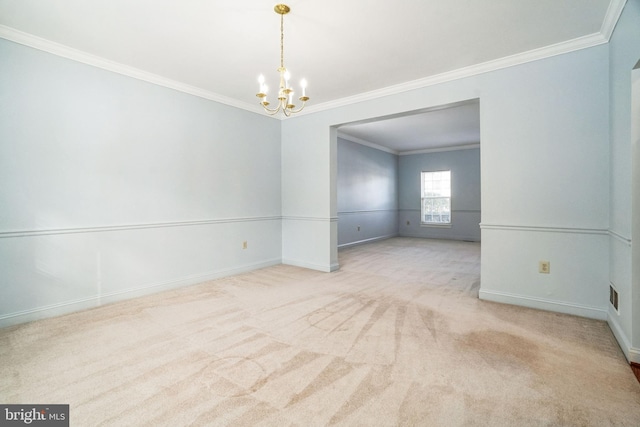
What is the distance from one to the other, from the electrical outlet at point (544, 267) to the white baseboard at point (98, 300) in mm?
3933

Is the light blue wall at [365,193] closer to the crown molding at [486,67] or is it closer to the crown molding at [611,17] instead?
the crown molding at [486,67]

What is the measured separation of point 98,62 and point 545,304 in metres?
5.40

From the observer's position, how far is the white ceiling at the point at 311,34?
232 centimetres

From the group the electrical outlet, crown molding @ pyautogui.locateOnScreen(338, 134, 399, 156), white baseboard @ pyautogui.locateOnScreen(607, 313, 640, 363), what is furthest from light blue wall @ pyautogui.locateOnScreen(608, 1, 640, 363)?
crown molding @ pyautogui.locateOnScreen(338, 134, 399, 156)

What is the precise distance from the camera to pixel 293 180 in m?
5.14

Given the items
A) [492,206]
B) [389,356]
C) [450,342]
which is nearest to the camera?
[389,356]

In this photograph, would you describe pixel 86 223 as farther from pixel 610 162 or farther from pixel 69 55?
pixel 610 162

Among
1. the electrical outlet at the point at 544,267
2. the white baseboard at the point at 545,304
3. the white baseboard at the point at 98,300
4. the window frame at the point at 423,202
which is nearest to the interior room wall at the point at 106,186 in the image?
the white baseboard at the point at 98,300

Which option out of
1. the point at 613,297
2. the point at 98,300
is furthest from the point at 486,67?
the point at 98,300

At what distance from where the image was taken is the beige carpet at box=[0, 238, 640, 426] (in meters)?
1.53

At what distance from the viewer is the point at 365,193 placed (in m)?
7.95

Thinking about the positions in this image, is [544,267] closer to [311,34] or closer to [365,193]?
[311,34]

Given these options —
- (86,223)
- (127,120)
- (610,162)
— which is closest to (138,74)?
(127,120)

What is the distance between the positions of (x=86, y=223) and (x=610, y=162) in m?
5.24
